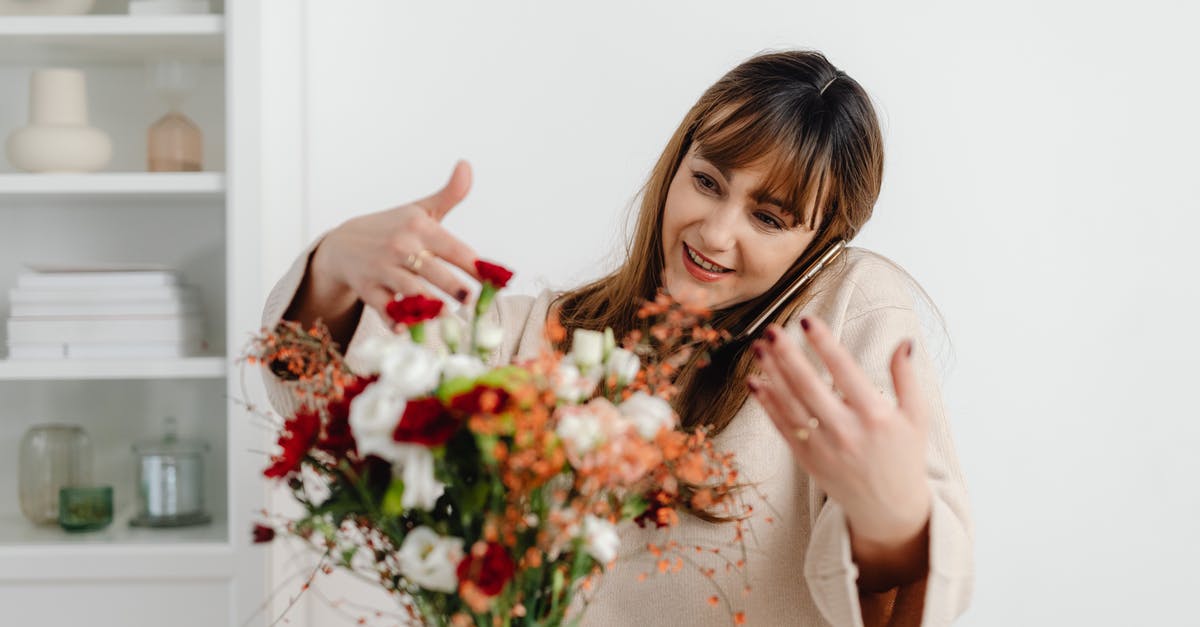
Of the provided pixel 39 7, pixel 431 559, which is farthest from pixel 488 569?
pixel 39 7

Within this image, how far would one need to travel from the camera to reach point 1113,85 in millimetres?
2014

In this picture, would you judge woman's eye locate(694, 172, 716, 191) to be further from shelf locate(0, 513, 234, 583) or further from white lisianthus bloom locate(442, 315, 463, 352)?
shelf locate(0, 513, 234, 583)

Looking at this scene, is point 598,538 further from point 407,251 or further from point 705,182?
point 705,182

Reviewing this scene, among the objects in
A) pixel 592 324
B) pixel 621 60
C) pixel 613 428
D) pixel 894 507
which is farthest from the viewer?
pixel 621 60

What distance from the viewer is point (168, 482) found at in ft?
6.44

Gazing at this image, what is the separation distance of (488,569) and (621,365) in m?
0.19

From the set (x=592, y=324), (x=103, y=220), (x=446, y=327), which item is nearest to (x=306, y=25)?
(x=103, y=220)

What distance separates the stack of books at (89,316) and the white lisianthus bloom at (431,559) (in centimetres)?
128

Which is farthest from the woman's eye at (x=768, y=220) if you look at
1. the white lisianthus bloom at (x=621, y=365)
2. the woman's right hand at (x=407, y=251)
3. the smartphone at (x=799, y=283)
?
the white lisianthus bloom at (x=621, y=365)

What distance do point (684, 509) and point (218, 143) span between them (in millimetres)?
1230

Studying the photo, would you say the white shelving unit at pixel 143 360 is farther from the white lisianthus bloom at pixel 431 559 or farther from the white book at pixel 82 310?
the white lisianthus bloom at pixel 431 559

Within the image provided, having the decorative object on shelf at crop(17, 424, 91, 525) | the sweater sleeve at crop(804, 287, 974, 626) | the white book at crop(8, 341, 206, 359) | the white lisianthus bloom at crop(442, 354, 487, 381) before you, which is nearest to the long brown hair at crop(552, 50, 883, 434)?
the sweater sleeve at crop(804, 287, 974, 626)

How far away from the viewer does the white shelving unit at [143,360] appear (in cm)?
186

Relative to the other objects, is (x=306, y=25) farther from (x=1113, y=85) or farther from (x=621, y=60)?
(x=1113, y=85)
